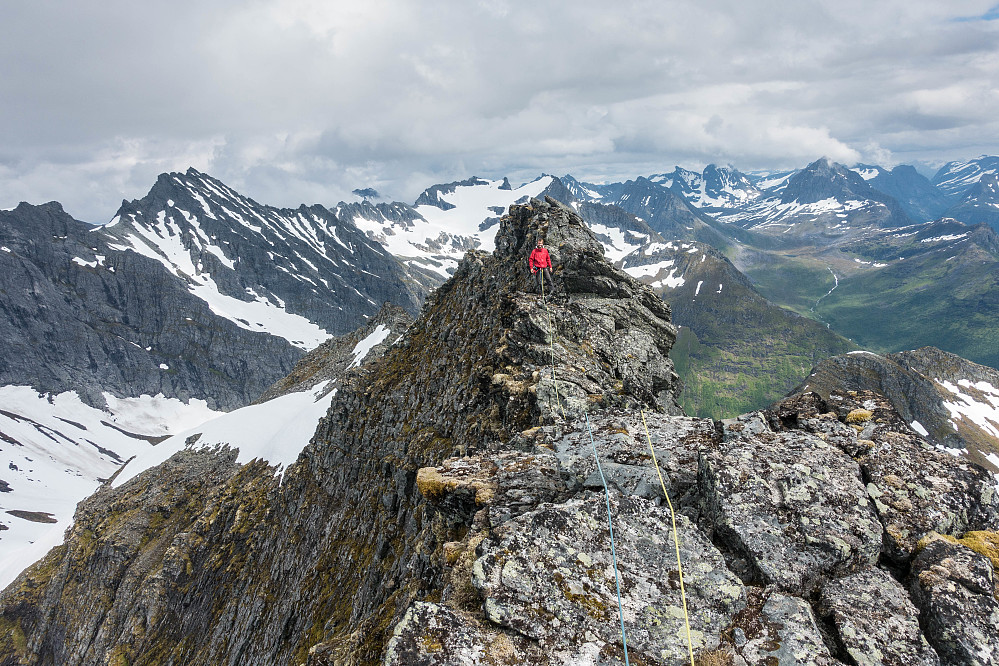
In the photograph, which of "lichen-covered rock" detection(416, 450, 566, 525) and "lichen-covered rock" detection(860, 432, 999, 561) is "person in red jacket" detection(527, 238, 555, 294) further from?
"lichen-covered rock" detection(860, 432, 999, 561)

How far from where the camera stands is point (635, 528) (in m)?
9.73

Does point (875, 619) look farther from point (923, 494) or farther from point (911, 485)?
point (911, 485)

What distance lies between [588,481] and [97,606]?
66.9 meters

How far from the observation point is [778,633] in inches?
314

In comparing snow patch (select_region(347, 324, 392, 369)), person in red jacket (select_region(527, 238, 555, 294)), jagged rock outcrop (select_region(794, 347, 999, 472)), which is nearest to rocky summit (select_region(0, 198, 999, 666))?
person in red jacket (select_region(527, 238, 555, 294))

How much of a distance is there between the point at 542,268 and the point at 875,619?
21824 millimetres

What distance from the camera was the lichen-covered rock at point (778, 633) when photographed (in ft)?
24.9

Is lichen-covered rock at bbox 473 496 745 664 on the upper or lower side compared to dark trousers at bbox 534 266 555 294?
lower

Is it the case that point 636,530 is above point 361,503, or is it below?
above

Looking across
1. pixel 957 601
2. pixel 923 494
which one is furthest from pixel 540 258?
pixel 957 601

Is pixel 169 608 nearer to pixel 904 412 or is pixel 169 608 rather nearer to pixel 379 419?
pixel 379 419

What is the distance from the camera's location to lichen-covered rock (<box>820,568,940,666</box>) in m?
7.51

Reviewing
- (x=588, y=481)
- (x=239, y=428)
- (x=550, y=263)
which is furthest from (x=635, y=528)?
(x=239, y=428)

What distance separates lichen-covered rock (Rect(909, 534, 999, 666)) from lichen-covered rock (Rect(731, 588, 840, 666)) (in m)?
1.82
